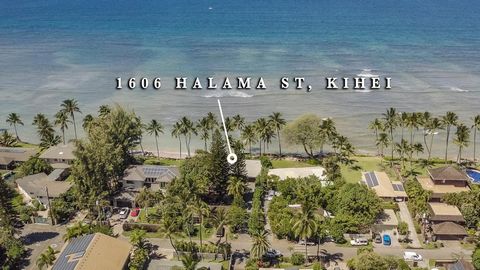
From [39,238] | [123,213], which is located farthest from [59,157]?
[39,238]

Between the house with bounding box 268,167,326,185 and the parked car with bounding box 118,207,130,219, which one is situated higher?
the house with bounding box 268,167,326,185

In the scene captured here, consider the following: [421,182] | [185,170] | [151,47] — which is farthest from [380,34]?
[185,170]

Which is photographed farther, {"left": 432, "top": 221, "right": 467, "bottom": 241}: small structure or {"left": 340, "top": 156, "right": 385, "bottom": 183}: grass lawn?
{"left": 340, "top": 156, "right": 385, "bottom": 183}: grass lawn

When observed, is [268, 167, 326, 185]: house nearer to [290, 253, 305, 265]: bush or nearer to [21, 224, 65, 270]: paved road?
[290, 253, 305, 265]: bush

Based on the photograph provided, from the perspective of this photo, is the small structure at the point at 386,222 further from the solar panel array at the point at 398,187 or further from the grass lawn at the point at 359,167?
the grass lawn at the point at 359,167

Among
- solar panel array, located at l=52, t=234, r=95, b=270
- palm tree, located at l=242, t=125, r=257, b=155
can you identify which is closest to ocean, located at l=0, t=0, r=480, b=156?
palm tree, located at l=242, t=125, r=257, b=155

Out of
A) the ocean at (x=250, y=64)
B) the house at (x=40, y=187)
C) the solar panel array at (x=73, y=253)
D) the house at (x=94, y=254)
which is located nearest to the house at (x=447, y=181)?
the ocean at (x=250, y=64)
